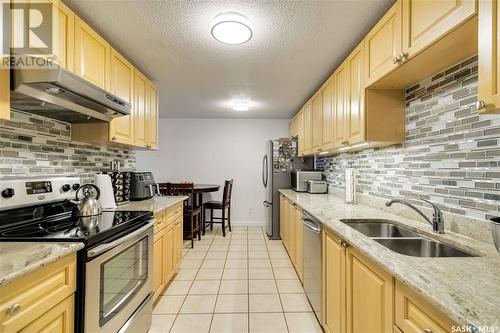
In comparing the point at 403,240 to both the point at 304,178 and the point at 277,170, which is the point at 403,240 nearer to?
the point at 304,178

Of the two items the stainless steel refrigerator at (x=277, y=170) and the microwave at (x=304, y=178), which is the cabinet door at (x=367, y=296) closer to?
the microwave at (x=304, y=178)

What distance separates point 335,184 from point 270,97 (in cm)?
164

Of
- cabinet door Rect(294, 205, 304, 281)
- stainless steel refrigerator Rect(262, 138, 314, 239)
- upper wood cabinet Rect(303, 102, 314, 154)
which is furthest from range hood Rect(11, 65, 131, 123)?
stainless steel refrigerator Rect(262, 138, 314, 239)

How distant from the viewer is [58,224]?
1467mm

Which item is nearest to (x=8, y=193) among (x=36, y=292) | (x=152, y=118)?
(x=36, y=292)

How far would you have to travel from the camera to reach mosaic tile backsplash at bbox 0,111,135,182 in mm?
1436

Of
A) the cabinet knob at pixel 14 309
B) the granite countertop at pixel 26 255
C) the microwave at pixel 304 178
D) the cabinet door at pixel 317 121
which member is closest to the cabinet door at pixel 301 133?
the microwave at pixel 304 178

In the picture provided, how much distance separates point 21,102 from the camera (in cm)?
141

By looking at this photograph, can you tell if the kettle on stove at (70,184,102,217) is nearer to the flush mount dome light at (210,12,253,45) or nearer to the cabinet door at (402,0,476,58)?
the flush mount dome light at (210,12,253,45)

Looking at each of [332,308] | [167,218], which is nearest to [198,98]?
Result: [167,218]

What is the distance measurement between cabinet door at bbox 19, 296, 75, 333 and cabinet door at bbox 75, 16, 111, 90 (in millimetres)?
A: 1446

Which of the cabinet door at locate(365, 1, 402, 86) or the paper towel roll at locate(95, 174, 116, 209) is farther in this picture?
the paper towel roll at locate(95, 174, 116, 209)

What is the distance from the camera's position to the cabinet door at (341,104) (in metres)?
2.19

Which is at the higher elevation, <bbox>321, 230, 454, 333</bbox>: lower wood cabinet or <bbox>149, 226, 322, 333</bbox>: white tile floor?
<bbox>321, 230, 454, 333</bbox>: lower wood cabinet
